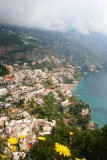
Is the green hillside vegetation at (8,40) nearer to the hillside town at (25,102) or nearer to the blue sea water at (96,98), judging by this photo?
the blue sea water at (96,98)

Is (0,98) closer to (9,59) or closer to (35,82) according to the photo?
(35,82)

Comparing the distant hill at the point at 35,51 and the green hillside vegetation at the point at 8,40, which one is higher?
the green hillside vegetation at the point at 8,40

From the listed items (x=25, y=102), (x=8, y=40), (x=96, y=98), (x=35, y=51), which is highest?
(x=25, y=102)

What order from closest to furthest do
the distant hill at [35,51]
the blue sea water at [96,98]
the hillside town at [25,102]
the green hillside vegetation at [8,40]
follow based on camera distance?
the hillside town at [25,102], the blue sea water at [96,98], the distant hill at [35,51], the green hillside vegetation at [8,40]

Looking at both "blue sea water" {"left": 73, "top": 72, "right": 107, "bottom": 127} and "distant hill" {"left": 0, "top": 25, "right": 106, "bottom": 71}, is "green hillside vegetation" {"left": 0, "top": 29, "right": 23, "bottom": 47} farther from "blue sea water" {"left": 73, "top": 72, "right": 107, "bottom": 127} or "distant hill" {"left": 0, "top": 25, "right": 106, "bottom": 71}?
"blue sea water" {"left": 73, "top": 72, "right": 107, "bottom": 127}

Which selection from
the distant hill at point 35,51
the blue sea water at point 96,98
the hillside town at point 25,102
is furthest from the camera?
the distant hill at point 35,51

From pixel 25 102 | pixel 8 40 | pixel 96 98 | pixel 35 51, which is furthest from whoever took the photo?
pixel 8 40

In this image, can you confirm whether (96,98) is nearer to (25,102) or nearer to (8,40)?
(25,102)

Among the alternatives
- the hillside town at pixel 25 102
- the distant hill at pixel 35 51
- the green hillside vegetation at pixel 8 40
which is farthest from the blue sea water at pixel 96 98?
the green hillside vegetation at pixel 8 40

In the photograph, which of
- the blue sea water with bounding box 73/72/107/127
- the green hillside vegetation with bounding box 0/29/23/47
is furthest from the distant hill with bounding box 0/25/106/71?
the blue sea water with bounding box 73/72/107/127

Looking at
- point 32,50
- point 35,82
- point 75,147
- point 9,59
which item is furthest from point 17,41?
point 75,147

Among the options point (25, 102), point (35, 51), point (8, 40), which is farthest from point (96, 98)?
point (8, 40)
